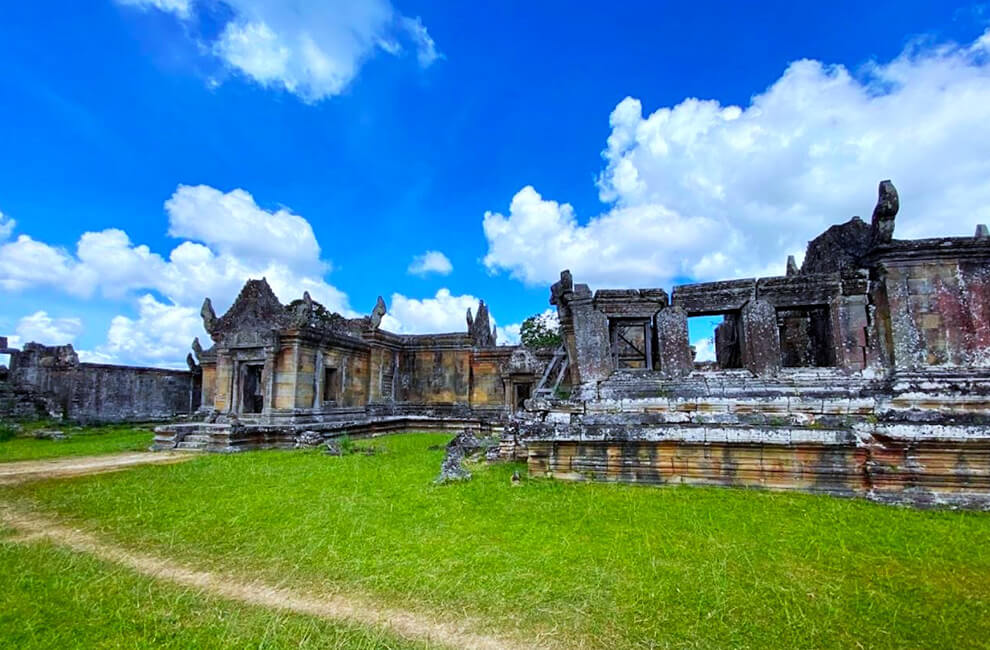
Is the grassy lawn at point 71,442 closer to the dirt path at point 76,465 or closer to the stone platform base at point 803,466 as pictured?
the dirt path at point 76,465

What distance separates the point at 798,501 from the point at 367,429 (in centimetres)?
1550

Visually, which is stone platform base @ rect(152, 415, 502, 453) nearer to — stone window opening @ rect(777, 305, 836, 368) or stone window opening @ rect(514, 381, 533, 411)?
stone window opening @ rect(514, 381, 533, 411)

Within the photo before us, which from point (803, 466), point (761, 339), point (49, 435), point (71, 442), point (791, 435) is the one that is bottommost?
point (71, 442)

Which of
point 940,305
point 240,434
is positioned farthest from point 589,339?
point 240,434

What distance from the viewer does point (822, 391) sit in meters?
8.17

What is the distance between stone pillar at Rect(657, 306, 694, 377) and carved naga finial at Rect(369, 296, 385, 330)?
46.1 feet

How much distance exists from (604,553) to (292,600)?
107 inches

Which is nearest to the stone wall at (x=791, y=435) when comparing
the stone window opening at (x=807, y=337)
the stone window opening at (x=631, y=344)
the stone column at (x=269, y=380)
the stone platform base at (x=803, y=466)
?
the stone platform base at (x=803, y=466)

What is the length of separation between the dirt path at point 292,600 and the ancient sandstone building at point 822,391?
4.56 m

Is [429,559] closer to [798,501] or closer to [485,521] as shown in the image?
[485,521]

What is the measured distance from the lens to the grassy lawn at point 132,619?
10.9 feet

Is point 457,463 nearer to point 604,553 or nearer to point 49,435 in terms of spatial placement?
point 604,553

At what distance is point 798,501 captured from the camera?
641 cm

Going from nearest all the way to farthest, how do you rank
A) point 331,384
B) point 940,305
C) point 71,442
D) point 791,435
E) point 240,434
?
point 791,435
point 940,305
point 240,434
point 71,442
point 331,384
